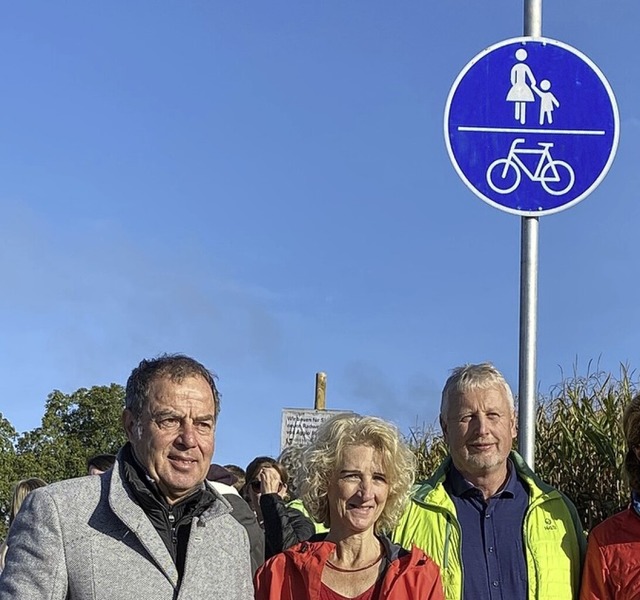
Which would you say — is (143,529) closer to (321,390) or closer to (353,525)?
(353,525)

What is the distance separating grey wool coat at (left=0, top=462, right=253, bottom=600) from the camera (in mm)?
3566

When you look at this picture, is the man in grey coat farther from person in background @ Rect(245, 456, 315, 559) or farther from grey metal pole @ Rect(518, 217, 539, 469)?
grey metal pole @ Rect(518, 217, 539, 469)

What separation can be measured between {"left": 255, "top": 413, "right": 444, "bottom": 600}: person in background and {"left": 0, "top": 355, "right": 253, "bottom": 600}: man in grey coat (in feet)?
1.25

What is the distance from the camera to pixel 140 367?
392cm

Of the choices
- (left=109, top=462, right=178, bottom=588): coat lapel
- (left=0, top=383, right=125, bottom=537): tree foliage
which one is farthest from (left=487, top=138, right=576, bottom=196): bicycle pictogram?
(left=0, top=383, right=125, bottom=537): tree foliage

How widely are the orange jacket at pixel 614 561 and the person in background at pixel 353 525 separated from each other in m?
0.58

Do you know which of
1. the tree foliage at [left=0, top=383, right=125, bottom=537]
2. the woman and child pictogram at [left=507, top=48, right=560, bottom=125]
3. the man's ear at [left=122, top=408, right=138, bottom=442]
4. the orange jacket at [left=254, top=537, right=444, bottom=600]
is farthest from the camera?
the tree foliage at [left=0, top=383, right=125, bottom=537]

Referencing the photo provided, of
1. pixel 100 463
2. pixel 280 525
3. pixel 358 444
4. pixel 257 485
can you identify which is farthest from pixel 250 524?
pixel 100 463

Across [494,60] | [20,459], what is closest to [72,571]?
[494,60]

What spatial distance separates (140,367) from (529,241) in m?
2.55

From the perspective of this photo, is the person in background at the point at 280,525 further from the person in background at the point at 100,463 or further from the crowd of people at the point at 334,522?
the person in background at the point at 100,463

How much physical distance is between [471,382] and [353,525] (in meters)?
0.72

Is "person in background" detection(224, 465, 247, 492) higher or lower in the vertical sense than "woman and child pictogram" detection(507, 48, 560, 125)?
lower

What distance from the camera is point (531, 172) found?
5926 millimetres
